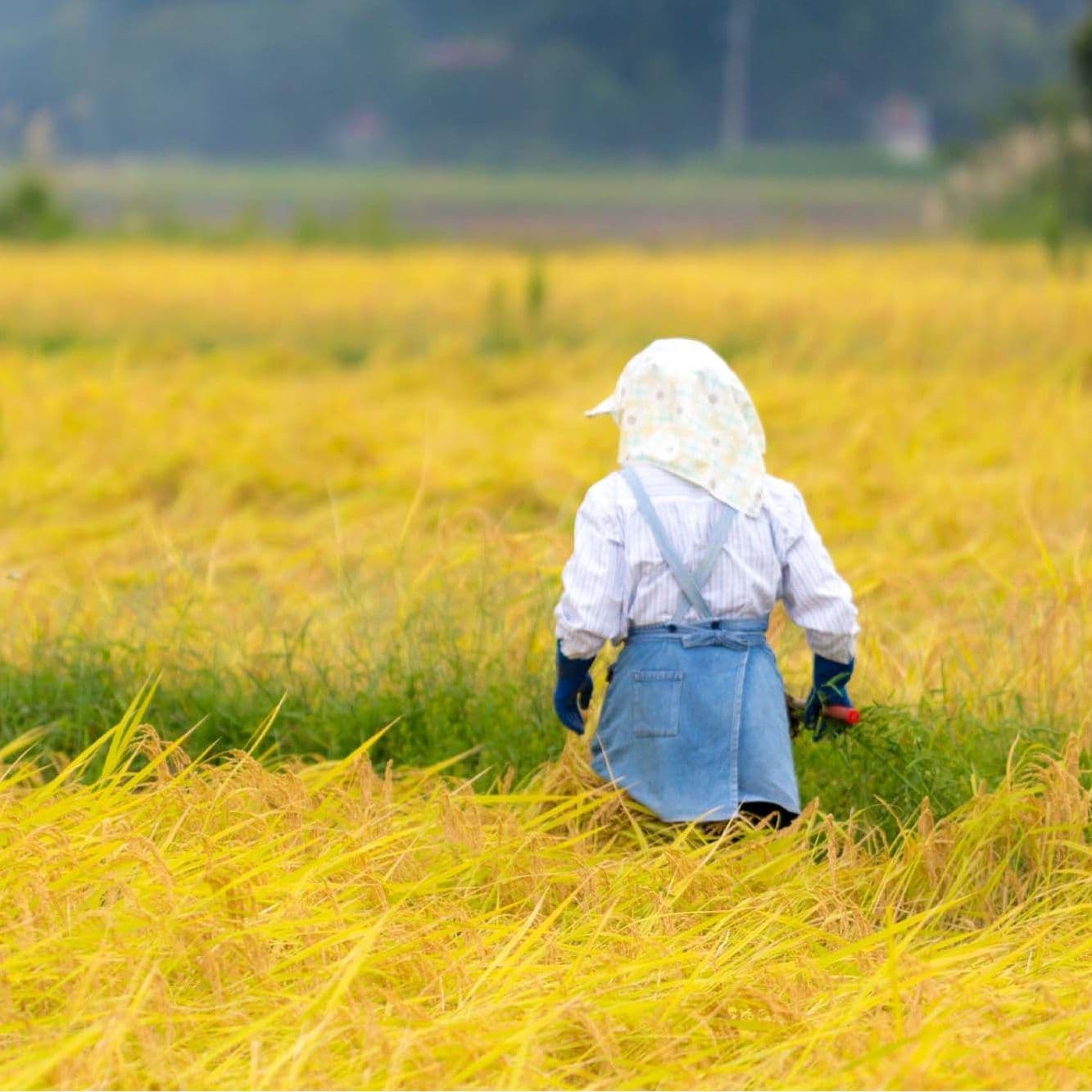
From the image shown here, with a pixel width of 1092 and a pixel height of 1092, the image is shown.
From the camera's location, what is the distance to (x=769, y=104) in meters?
51.3

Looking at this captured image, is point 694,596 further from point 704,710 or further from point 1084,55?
point 1084,55

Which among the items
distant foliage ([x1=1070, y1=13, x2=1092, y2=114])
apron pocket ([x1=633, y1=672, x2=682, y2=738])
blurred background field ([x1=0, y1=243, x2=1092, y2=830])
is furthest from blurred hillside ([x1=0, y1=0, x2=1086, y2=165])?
apron pocket ([x1=633, y1=672, x2=682, y2=738])

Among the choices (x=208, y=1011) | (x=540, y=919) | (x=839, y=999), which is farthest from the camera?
(x=540, y=919)

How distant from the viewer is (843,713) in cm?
329

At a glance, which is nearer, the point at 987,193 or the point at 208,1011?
the point at 208,1011

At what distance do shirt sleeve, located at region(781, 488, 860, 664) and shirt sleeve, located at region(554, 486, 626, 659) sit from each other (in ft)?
1.05

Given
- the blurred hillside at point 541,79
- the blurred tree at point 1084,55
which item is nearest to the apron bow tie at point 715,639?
the blurred tree at point 1084,55

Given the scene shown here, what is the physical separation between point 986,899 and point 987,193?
1963 centimetres

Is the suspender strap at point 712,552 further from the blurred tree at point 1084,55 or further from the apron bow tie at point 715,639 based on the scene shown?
the blurred tree at point 1084,55

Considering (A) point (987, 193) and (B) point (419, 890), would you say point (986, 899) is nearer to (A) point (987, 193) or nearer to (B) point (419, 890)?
(B) point (419, 890)

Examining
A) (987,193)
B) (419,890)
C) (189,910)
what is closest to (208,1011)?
(189,910)

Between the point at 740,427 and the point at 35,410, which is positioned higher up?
the point at 740,427

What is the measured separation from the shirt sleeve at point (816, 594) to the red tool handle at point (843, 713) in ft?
0.35

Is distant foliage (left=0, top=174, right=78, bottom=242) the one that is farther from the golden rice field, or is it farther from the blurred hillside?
the blurred hillside
